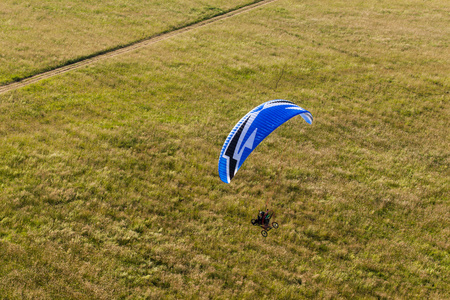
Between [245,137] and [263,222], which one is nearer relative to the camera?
[245,137]

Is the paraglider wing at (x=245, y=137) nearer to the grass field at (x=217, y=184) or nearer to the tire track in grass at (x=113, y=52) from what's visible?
the grass field at (x=217, y=184)

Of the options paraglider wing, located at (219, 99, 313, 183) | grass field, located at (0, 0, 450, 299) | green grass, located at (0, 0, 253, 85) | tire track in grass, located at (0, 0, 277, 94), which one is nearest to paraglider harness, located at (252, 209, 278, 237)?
grass field, located at (0, 0, 450, 299)

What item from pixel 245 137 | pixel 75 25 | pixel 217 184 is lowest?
pixel 217 184

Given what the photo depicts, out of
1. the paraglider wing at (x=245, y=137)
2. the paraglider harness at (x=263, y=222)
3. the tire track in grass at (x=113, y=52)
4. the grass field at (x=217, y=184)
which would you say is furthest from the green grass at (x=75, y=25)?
the paraglider harness at (x=263, y=222)

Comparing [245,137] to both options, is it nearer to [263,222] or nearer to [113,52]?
[263,222]

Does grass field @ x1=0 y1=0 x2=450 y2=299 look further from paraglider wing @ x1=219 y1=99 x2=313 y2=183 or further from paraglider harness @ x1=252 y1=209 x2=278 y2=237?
paraglider wing @ x1=219 y1=99 x2=313 y2=183

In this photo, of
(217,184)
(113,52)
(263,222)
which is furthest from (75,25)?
(263,222)
